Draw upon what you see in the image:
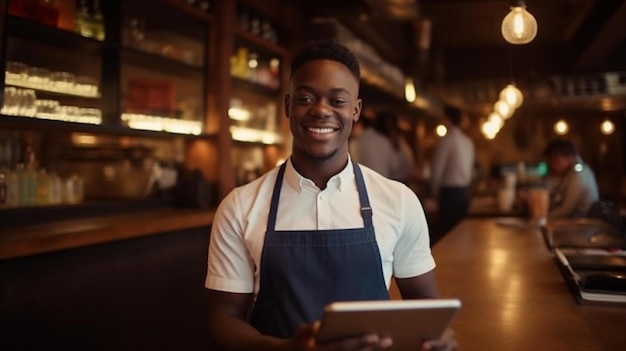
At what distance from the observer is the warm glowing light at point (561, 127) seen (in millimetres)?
11691

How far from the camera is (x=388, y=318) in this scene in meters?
0.91

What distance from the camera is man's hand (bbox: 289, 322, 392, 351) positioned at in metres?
0.94

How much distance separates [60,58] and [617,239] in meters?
2.78

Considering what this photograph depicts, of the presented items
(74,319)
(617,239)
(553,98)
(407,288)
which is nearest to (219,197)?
(74,319)

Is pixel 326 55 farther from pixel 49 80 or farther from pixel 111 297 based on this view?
pixel 49 80

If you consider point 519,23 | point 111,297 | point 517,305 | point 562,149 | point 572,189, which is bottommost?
point 111,297

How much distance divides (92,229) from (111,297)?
38 cm

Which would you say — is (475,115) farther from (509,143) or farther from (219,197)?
(219,197)

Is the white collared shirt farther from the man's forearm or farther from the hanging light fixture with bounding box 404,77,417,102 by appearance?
the hanging light fixture with bounding box 404,77,417,102

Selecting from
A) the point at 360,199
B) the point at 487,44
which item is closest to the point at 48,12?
the point at 360,199

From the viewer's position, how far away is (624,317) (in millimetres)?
1497

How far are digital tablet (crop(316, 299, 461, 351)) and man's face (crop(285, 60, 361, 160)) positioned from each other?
0.41m

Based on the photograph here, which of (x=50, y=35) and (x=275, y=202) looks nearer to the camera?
(x=275, y=202)

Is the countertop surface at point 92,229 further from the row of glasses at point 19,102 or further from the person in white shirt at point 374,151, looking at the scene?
the person in white shirt at point 374,151
